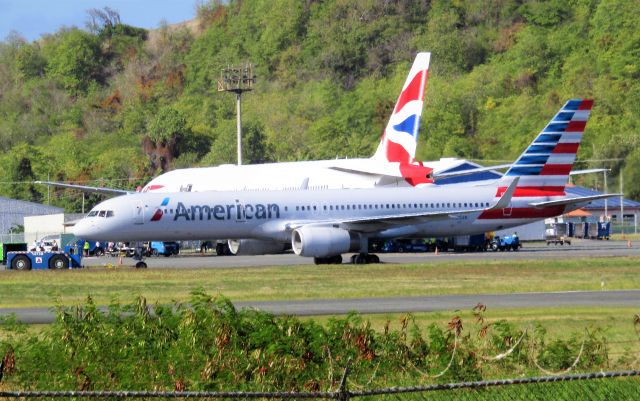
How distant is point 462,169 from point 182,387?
71890 mm

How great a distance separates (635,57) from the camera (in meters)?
174

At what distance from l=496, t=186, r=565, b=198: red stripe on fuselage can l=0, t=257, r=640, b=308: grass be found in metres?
8.70

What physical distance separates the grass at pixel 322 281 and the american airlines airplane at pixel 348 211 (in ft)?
11.7

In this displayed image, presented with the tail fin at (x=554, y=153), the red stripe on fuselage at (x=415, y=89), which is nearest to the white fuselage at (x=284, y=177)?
the red stripe on fuselage at (x=415, y=89)

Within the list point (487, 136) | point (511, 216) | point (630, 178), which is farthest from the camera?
point (487, 136)

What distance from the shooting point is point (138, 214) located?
185 feet

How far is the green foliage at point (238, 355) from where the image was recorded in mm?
17594

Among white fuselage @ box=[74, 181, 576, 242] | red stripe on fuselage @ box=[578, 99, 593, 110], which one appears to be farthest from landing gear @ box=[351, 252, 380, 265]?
red stripe on fuselage @ box=[578, 99, 593, 110]

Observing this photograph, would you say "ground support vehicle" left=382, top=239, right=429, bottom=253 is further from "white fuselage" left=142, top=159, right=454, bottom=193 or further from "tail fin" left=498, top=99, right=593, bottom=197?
"tail fin" left=498, top=99, right=593, bottom=197

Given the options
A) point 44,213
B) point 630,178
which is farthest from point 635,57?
point 44,213

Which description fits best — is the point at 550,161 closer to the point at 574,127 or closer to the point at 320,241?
the point at 574,127

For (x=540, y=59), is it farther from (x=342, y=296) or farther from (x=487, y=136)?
(x=342, y=296)

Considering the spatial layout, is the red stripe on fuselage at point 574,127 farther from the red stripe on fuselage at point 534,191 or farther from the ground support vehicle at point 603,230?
the ground support vehicle at point 603,230

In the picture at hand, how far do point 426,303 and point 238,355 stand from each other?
52.8 ft
